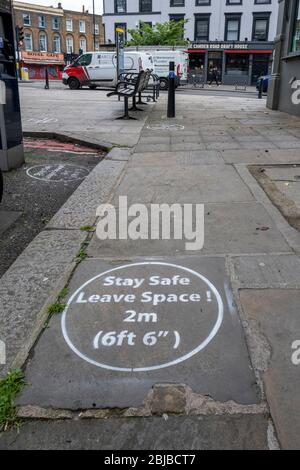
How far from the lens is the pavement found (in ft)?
6.06

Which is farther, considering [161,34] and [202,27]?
[202,27]

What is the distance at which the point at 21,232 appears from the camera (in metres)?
4.25

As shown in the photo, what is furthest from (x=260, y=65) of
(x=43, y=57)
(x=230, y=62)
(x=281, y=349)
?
(x=281, y=349)

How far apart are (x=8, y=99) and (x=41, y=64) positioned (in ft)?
190

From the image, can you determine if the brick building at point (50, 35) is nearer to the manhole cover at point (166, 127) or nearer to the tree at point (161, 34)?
the tree at point (161, 34)

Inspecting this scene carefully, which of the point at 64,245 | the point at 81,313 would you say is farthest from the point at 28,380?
the point at 64,245

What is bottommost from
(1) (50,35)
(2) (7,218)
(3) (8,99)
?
(2) (7,218)

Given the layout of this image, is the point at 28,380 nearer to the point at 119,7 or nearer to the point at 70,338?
the point at 70,338

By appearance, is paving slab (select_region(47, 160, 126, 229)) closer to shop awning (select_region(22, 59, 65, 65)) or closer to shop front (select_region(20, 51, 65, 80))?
shop front (select_region(20, 51, 65, 80))

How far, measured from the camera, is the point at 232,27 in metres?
44.3

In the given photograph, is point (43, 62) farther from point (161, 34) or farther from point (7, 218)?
point (7, 218)

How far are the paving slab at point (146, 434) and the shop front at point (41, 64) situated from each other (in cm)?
5886

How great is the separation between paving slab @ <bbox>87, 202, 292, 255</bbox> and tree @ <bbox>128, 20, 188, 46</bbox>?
1719 inches

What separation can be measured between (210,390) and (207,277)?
1134mm
